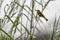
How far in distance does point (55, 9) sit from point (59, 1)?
0.12m

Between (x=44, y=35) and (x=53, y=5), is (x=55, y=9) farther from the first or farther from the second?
(x=44, y=35)

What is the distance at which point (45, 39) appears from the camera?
1329 mm

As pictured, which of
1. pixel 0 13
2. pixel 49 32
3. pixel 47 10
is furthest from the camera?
pixel 47 10

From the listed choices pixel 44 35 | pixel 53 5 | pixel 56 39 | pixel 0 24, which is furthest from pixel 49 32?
pixel 53 5

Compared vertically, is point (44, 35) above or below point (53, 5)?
below

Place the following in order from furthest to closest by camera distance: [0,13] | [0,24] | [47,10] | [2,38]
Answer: [47,10], [0,13], [0,24], [2,38]

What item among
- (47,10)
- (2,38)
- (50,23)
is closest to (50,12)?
(47,10)

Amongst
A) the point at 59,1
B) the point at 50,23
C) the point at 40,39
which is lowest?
the point at 40,39

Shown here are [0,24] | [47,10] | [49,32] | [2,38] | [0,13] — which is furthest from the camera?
[47,10]

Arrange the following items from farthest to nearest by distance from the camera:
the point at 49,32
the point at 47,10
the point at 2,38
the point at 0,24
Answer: the point at 47,10, the point at 49,32, the point at 0,24, the point at 2,38

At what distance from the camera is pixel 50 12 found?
71.1 inches

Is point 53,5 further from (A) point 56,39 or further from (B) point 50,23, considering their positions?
(A) point 56,39

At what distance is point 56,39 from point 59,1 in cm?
75

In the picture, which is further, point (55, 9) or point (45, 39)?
point (55, 9)
